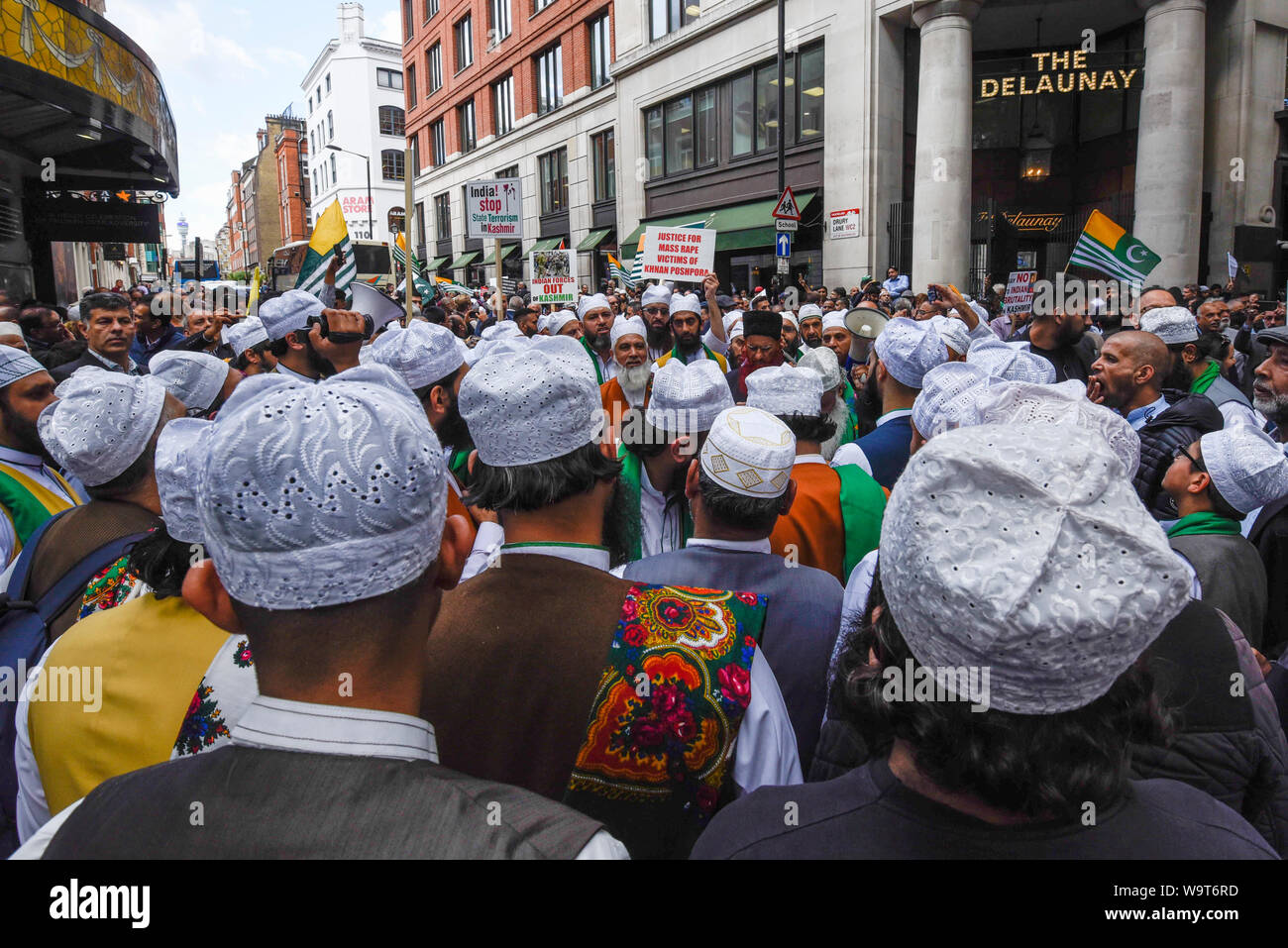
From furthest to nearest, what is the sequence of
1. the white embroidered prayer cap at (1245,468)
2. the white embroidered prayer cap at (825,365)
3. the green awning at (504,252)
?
the green awning at (504,252)
the white embroidered prayer cap at (825,365)
the white embroidered prayer cap at (1245,468)

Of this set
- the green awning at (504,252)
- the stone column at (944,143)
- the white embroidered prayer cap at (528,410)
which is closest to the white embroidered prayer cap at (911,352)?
the white embroidered prayer cap at (528,410)

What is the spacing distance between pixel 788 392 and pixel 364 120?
218 ft

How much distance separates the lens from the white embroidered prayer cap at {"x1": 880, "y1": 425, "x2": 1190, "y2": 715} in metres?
1.04

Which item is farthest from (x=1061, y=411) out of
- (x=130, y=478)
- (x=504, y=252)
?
(x=504, y=252)

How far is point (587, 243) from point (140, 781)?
1123 inches

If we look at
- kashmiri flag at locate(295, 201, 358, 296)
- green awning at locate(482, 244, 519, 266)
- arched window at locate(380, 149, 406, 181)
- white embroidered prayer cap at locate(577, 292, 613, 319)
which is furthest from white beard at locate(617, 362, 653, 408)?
arched window at locate(380, 149, 406, 181)

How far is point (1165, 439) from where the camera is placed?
13.1 feet

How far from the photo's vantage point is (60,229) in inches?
527

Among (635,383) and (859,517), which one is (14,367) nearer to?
(859,517)

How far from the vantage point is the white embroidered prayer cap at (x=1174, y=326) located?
5.69 meters

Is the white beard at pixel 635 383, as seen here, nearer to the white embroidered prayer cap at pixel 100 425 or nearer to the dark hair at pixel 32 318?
the white embroidered prayer cap at pixel 100 425

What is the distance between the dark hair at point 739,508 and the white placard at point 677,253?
7668mm

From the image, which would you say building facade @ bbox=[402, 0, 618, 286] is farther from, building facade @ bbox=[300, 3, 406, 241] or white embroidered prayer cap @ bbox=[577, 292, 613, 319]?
white embroidered prayer cap @ bbox=[577, 292, 613, 319]
